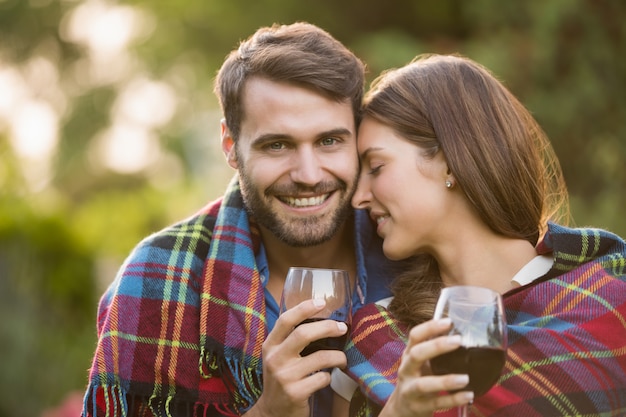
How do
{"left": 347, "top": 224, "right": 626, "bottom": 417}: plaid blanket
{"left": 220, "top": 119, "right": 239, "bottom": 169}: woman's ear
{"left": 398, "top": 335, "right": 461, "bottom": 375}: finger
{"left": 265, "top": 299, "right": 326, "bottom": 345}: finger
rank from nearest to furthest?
{"left": 398, "top": 335, "right": 461, "bottom": 375}: finger → {"left": 265, "top": 299, "right": 326, "bottom": 345}: finger → {"left": 347, "top": 224, "right": 626, "bottom": 417}: plaid blanket → {"left": 220, "top": 119, "right": 239, "bottom": 169}: woman's ear

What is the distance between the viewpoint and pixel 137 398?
11.3 ft

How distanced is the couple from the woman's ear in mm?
53

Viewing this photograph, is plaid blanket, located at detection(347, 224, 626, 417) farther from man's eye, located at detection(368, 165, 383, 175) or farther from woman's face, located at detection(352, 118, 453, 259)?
man's eye, located at detection(368, 165, 383, 175)

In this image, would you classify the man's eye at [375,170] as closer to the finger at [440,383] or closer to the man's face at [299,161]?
the man's face at [299,161]

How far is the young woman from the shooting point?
2746 millimetres

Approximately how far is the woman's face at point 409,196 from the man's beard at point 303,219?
27 cm

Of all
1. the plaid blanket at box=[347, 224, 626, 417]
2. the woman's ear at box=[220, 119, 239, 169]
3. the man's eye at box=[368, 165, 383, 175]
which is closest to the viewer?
the plaid blanket at box=[347, 224, 626, 417]

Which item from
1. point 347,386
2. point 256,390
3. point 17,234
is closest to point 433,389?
point 347,386

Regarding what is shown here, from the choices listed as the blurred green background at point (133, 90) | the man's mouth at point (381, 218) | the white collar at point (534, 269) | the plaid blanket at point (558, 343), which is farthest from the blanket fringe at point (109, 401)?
the blurred green background at point (133, 90)

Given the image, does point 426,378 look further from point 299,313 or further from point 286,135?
point 286,135

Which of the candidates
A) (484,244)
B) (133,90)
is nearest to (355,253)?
(484,244)

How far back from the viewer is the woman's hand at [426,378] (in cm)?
211

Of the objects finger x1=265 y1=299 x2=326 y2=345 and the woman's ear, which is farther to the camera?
the woman's ear

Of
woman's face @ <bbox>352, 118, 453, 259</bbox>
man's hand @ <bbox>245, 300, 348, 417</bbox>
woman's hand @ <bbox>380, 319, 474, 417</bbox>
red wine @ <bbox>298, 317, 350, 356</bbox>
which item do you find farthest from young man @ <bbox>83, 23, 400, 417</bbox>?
woman's hand @ <bbox>380, 319, 474, 417</bbox>
